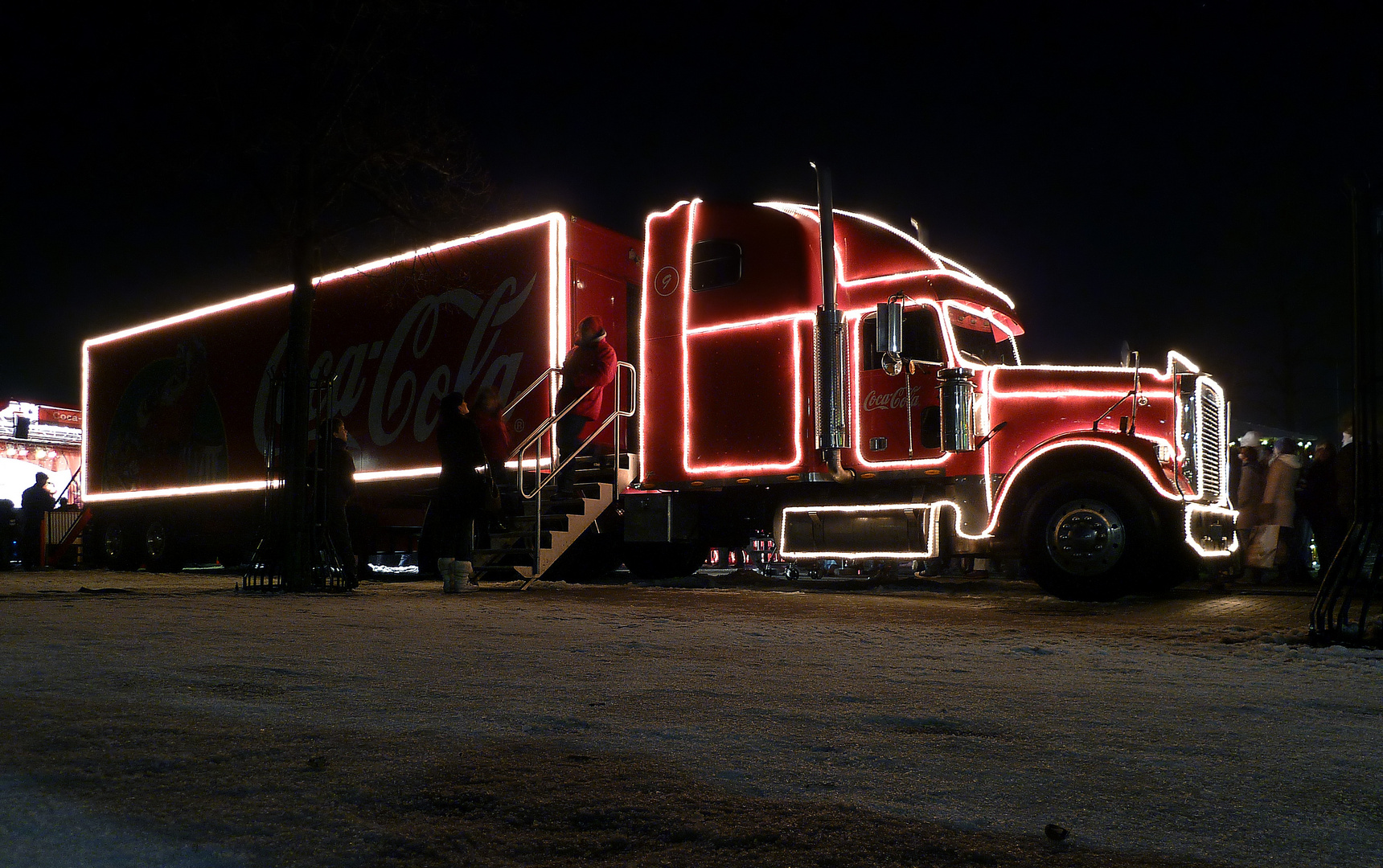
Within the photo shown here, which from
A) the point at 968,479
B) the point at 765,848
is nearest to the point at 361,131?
the point at 968,479

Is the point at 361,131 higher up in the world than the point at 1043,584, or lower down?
higher up

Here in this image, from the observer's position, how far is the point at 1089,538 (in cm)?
921

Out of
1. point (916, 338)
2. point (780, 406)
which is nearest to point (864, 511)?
point (780, 406)

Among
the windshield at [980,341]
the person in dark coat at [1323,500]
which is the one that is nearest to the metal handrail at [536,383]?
the windshield at [980,341]

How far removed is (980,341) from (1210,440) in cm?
215

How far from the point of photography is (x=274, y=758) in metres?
3.13

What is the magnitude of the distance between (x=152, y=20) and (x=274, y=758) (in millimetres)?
11905

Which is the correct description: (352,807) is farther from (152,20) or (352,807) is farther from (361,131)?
(152,20)

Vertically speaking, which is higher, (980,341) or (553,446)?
(980,341)

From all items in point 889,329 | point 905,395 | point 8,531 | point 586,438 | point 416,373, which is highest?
point 416,373

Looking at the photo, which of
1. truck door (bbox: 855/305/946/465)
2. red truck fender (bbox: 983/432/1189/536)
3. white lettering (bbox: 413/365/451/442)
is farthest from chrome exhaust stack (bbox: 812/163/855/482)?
white lettering (bbox: 413/365/451/442)

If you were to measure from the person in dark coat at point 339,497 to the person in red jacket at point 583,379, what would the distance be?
7.41 feet

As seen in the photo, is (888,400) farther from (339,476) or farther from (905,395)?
(339,476)

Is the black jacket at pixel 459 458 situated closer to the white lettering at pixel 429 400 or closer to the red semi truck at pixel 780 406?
the red semi truck at pixel 780 406
